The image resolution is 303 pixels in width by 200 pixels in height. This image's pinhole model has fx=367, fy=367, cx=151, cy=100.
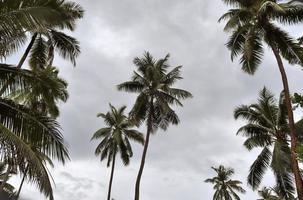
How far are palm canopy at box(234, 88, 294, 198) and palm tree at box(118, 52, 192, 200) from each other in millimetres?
7016

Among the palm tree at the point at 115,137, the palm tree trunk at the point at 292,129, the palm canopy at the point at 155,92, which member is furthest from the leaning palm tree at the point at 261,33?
the palm tree at the point at 115,137

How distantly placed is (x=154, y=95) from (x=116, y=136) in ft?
32.5

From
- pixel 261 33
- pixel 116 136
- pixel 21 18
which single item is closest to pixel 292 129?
pixel 261 33

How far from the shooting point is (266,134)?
2630cm

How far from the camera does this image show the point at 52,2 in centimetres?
933

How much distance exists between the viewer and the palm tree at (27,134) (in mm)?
8438

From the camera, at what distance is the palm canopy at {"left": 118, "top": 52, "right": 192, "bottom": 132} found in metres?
32.3

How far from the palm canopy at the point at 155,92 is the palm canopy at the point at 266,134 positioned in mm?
6942

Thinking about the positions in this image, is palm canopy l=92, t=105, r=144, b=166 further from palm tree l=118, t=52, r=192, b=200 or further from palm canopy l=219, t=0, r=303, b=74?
palm canopy l=219, t=0, r=303, b=74

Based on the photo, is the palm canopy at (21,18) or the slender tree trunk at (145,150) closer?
the palm canopy at (21,18)

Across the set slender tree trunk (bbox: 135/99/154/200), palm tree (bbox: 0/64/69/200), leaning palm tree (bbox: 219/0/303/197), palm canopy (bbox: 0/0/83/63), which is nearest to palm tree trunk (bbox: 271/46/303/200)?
leaning palm tree (bbox: 219/0/303/197)

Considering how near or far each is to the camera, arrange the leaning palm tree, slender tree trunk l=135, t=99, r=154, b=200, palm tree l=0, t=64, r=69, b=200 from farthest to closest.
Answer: slender tree trunk l=135, t=99, r=154, b=200
the leaning palm tree
palm tree l=0, t=64, r=69, b=200

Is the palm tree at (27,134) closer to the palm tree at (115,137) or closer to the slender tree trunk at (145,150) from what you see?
the slender tree trunk at (145,150)

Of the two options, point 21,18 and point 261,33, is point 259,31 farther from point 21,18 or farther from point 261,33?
point 21,18
